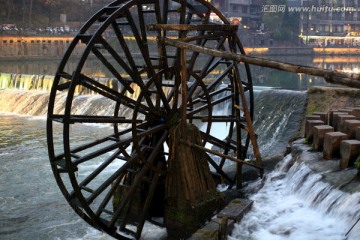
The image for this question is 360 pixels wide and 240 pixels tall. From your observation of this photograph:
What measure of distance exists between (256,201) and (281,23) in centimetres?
7459

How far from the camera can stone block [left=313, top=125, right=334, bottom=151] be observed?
424 inches

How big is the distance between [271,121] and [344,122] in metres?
5.74

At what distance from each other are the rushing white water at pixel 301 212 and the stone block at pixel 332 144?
564mm

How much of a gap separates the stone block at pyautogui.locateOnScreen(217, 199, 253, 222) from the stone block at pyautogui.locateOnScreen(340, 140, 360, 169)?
6.53 feet

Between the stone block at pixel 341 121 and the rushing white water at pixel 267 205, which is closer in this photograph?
the rushing white water at pixel 267 205

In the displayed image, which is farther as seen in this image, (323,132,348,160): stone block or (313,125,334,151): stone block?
(313,125,334,151): stone block

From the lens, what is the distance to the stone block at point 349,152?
948cm

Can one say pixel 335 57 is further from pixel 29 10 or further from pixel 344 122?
pixel 344 122

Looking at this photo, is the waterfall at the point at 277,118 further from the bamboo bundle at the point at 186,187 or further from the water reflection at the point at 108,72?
the water reflection at the point at 108,72

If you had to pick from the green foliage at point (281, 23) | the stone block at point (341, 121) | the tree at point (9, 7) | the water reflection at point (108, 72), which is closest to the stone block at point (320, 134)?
the stone block at point (341, 121)

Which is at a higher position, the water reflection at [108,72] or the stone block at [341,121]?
the stone block at [341,121]

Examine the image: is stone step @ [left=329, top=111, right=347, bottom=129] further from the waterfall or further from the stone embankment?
the waterfall

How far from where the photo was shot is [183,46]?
9.30m

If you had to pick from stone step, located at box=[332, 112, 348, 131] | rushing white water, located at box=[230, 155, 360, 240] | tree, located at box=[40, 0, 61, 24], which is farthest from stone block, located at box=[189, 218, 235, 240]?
tree, located at box=[40, 0, 61, 24]
